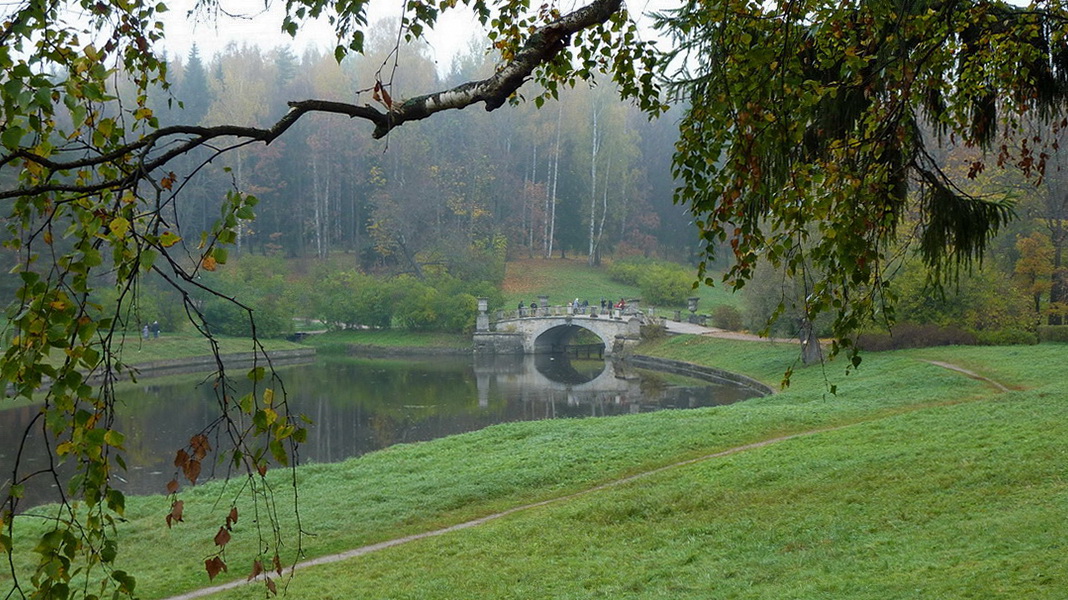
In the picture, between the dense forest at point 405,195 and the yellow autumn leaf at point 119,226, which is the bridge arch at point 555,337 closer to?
the dense forest at point 405,195

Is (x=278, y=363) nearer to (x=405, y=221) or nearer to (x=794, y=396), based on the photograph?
(x=405, y=221)

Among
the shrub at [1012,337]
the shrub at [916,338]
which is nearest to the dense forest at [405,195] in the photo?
the shrub at [916,338]

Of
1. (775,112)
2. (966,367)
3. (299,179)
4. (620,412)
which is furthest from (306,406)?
(299,179)

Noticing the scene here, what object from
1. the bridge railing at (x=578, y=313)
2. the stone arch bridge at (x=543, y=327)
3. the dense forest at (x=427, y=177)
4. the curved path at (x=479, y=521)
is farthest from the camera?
the dense forest at (x=427, y=177)


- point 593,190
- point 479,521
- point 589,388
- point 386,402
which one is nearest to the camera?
point 479,521

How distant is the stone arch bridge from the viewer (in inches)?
1661

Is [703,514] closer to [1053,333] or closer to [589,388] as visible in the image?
[1053,333]

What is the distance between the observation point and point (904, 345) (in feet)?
98.5

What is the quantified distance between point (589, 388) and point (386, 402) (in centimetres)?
769

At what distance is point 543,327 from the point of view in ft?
144

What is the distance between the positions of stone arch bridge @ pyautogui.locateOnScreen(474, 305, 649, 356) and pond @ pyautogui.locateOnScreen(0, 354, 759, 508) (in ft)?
7.41

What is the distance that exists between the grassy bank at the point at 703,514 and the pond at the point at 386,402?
5.20m

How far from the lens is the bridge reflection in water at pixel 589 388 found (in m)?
27.9

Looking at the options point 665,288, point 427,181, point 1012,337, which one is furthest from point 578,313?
point 1012,337
